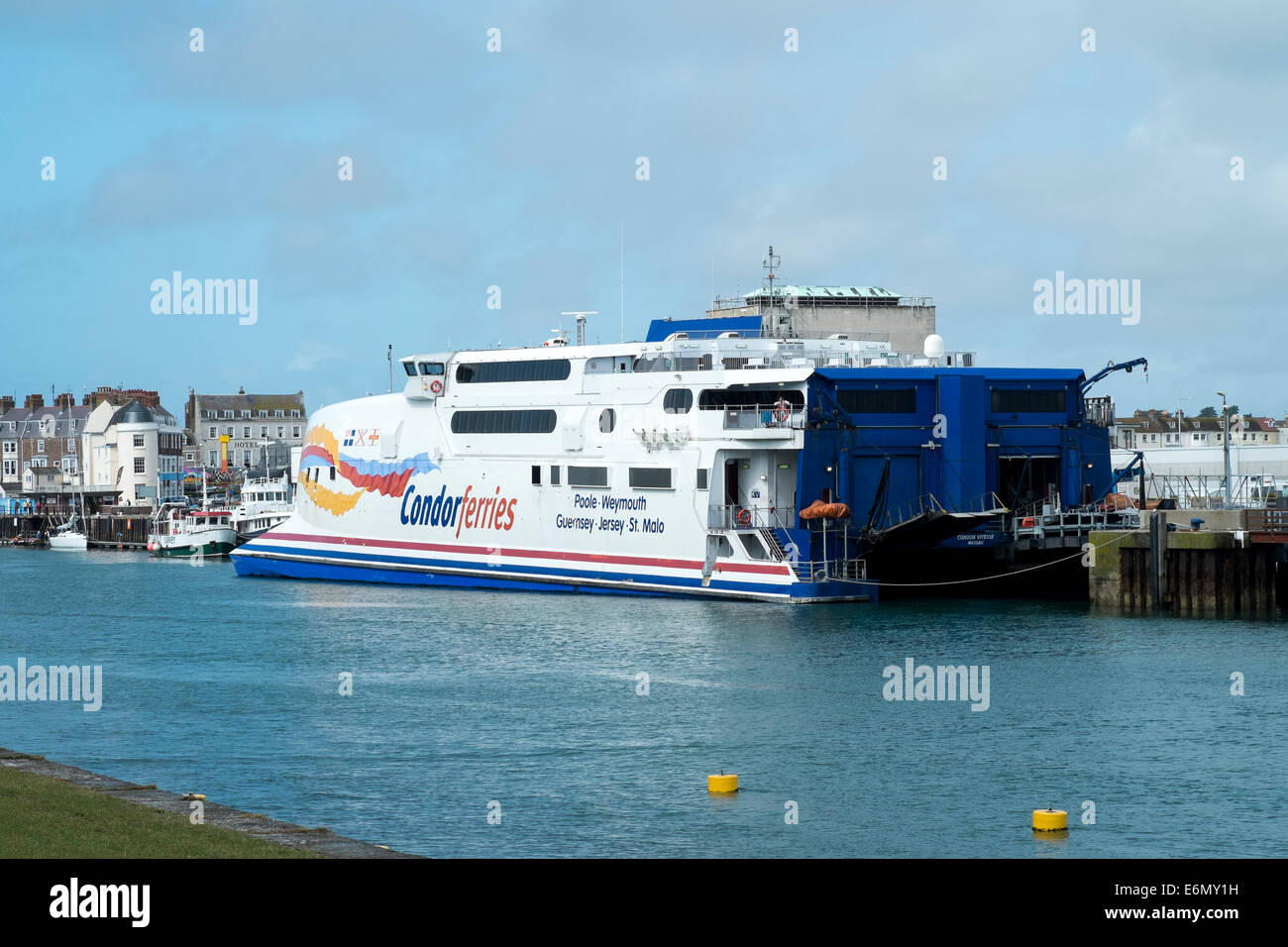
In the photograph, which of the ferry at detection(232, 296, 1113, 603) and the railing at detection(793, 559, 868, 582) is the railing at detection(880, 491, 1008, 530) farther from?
the railing at detection(793, 559, 868, 582)

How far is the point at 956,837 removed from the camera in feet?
59.8

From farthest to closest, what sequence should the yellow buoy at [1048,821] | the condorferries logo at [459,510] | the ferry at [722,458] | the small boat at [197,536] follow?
1. the small boat at [197,536]
2. the condorferries logo at [459,510]
3. the ferry at [722,458]
4. the yellow buoy at [1048,821]

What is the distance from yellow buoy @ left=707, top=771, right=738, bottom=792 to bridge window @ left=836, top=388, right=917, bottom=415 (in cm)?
2243

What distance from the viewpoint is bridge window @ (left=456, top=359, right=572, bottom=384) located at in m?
47.3

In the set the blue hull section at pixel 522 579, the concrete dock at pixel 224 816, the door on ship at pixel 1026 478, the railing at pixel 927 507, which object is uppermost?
the door on ship at pixel 1026 478

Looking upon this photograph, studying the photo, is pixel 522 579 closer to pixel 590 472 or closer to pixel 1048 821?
pixel 590 472

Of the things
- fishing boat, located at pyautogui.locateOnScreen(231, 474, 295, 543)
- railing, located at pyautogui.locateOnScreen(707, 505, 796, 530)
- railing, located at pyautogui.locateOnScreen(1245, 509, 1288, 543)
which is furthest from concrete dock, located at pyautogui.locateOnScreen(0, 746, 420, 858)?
fishing boat, located at pyautogui.locateOnScreen(231, 474, 295, 543)

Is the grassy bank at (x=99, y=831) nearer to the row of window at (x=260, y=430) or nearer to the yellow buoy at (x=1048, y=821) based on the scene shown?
the yellow buoy at (x=1048, y=821)

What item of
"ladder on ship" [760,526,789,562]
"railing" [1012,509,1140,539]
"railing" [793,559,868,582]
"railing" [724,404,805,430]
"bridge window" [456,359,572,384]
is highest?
"bridge window" [456,359,572,384]

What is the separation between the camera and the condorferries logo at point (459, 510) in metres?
48.8

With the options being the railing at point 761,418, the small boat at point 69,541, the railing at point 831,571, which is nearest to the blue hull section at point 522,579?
the railing at point 831,571

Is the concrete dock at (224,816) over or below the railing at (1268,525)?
below

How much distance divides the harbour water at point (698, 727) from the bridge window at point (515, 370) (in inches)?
304
